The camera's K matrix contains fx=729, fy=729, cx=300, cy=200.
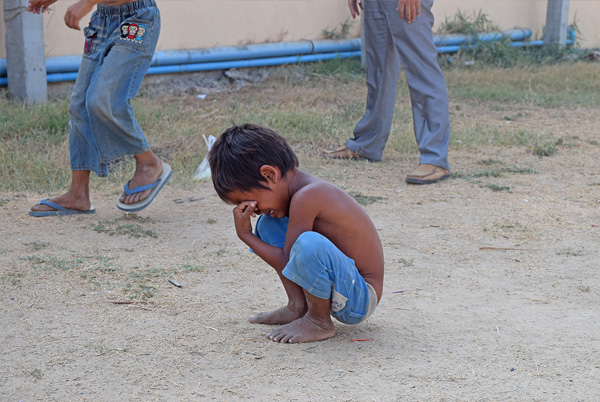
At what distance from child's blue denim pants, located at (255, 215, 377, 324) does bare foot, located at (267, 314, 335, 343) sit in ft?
0.18

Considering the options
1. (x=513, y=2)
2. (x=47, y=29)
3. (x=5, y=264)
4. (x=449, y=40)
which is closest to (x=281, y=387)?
(x=5, y=264)

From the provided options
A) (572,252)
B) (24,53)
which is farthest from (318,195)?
(24,53)

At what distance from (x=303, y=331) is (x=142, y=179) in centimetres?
153

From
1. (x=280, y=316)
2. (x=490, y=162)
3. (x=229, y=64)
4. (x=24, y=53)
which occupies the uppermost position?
(x=24, y=53)

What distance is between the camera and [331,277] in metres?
2.07

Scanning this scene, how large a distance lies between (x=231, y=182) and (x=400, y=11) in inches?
95.4

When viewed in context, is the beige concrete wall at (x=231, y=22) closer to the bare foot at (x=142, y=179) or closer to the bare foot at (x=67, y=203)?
the bare foot at (x=67, y=203)

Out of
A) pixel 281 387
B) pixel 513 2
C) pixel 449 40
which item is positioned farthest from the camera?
pixel 513 2

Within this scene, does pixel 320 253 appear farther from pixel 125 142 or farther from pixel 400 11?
pixel 400 11

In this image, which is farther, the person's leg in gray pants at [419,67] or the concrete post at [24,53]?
the concrete post at [24,53]

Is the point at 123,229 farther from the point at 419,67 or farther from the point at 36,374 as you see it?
the point at 419,67

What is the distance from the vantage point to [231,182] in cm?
213

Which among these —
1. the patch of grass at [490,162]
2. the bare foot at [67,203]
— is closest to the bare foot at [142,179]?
the bare foot at [67,203]

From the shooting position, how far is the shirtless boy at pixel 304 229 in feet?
6.75
